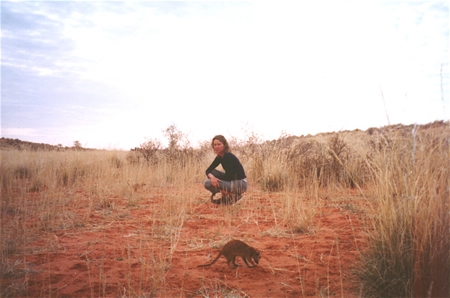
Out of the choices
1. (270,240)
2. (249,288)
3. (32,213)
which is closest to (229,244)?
(249,288)

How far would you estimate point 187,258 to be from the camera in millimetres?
2887

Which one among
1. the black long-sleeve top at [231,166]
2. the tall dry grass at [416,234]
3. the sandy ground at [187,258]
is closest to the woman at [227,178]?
the black long-sleeve top at [231,166]

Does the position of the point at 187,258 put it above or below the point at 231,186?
below

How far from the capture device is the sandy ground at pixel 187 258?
2.24 meters

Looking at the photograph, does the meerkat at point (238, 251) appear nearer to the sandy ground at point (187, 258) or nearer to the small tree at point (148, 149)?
the sandy ground at point (187, 258)

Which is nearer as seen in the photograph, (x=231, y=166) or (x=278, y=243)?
(x=278, y=243)

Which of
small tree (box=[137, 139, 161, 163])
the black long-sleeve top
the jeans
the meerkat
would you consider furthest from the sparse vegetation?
small tree (box=[137, 139, 161, 163])

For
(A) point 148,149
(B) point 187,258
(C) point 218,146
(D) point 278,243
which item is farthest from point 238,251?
(A) point 148,149

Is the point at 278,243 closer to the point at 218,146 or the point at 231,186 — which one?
the point at 231,186

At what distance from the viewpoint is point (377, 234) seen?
2232 millimetres

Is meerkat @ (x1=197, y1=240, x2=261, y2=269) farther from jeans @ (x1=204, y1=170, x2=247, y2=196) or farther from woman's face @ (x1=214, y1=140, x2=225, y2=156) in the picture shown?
woman's face @ (x1=214, y1=140, x2=225, y2=156)

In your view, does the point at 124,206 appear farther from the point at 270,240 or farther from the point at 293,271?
the point at 293,271

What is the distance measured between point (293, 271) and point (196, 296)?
0.95 meters

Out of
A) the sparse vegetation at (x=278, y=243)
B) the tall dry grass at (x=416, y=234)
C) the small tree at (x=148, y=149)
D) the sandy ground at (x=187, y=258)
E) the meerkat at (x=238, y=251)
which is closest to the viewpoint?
the tall dry grass at (x=416, y=234)
